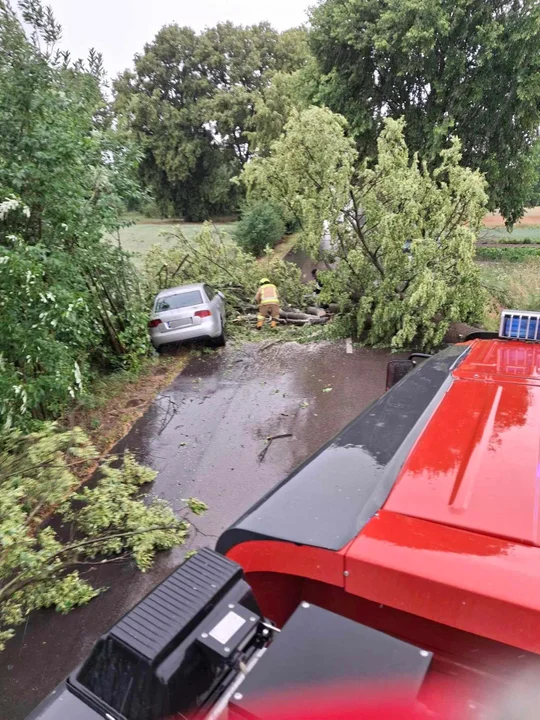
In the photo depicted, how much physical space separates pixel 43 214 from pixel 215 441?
145 inches

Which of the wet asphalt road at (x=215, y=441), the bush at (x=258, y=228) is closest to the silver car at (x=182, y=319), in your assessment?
the wet asphalt road at (x=215, y=441)

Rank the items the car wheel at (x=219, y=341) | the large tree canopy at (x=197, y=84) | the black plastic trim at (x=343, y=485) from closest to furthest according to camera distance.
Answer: the black plastic trim at (x=343, y=485) < the car wheel at (x=219, y=341) < the large tree canopy at (x=197, y=84)

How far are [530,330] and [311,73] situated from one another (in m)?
20.6

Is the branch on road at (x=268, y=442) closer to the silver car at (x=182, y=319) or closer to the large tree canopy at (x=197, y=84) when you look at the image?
the silver car at (x=182, y=319)

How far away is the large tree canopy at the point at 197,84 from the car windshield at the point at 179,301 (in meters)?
29.8

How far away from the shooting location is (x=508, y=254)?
2917 cm

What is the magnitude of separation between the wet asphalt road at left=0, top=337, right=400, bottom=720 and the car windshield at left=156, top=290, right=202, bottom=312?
1.32 meters

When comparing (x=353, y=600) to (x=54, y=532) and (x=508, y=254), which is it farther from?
(x=508, y=254)

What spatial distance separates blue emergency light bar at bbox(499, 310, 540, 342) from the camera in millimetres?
3850

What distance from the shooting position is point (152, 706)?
4.20ft

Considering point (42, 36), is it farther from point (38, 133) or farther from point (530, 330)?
point (530, 330)

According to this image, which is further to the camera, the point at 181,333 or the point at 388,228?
the point at 181,333

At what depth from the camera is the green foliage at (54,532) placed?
3.44m

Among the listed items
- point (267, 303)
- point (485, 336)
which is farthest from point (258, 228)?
point (485, 336)
